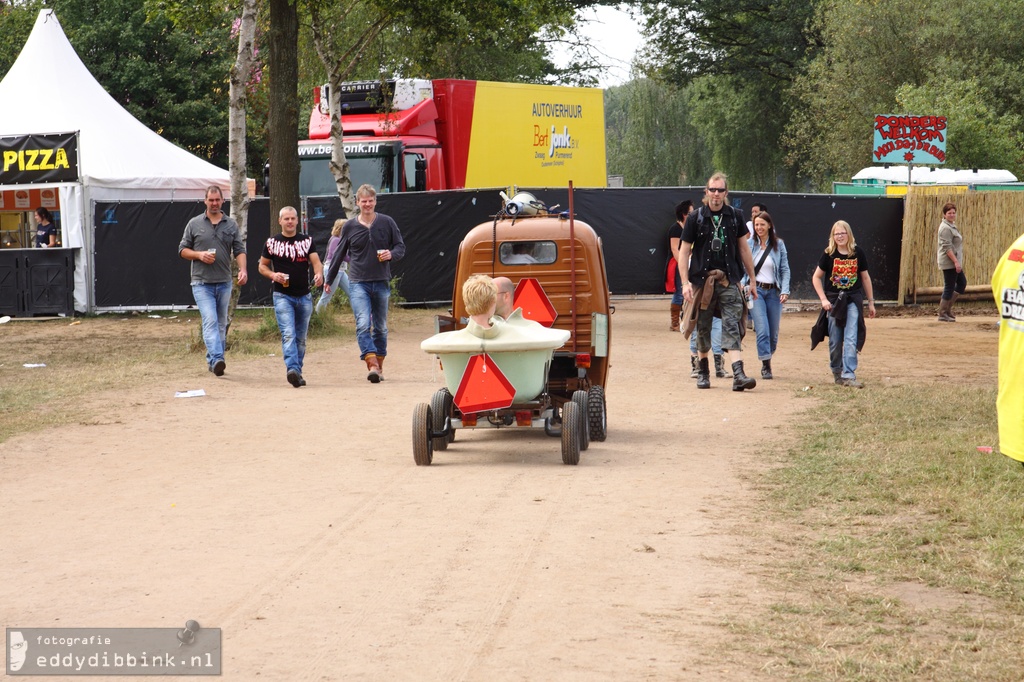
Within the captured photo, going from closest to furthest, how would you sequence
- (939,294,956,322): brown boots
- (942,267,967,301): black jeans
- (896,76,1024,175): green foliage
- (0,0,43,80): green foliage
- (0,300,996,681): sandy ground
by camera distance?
1. (0,300,996,681): sandy ground
2. (942,267,967,301): black jeans
3. (939,294,956,322): brown boots
4. (896,76,1024,175): green foliage
5. (0,0,43,80): green foliage

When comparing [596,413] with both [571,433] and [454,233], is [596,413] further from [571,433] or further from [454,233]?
[454,233]

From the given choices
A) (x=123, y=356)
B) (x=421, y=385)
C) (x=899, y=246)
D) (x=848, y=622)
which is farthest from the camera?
(x=899, y=246)

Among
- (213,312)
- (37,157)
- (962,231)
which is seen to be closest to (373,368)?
(213,312)

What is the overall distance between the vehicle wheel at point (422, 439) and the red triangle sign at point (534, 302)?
1.40m

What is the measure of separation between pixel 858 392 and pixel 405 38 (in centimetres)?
1380

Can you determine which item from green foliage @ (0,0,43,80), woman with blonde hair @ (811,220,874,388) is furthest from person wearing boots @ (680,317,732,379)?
green foliage @ (0,0,43,80)

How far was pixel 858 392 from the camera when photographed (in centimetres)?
1221

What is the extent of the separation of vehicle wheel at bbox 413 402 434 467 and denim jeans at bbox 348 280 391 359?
4.69 meters

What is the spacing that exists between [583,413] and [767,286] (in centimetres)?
555

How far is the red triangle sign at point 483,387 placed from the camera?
8406 millimetres

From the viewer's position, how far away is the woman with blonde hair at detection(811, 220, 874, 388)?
41.5 ft

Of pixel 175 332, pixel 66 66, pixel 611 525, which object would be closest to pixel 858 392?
pixel 611 525

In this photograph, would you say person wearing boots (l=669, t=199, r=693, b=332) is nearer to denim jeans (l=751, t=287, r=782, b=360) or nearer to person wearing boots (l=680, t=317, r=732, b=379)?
denim jeans (l=751, t=287, r=782, b=360)

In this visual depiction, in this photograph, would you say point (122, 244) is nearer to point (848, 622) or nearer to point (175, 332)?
point (175, 332)
